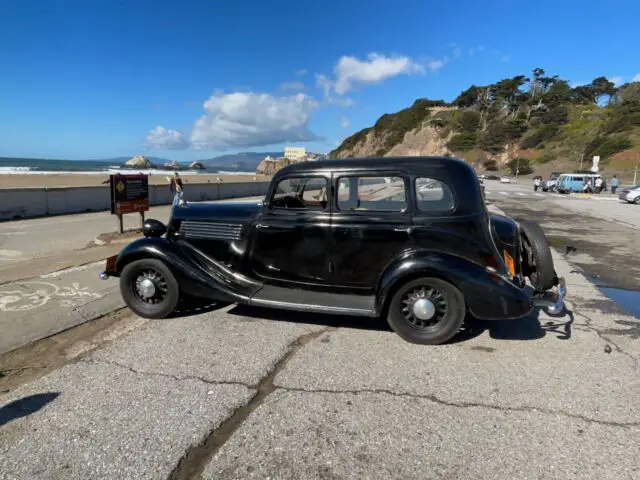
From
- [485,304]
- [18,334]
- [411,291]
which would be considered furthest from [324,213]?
[18,334]

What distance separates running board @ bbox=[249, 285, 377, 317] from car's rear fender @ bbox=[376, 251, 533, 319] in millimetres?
192

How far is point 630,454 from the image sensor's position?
2369 millimetres

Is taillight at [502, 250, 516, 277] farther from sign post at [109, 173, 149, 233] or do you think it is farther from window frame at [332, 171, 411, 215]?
sign post at [109, 173, 149, 233]

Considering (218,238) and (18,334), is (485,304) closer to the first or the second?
(218,238)

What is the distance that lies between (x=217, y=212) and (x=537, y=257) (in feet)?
11.6

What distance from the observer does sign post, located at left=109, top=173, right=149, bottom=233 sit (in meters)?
9.06

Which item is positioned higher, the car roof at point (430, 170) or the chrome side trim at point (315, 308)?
the car roof at point (430, 170)

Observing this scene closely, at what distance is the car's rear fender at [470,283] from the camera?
3.61 meters

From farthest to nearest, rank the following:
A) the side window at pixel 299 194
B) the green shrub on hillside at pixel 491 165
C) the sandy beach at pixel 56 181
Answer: the green shrub on hillside at pixel 491 165 → the sandy beach at pixel 56 181 → the side window at pixel 299 194

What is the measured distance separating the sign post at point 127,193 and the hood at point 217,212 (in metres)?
4.69

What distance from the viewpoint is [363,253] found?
4.07 m

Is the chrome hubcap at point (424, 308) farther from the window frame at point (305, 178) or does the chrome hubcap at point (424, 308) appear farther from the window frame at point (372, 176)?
the window frame at point (305, 178)

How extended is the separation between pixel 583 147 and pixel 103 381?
264 ft

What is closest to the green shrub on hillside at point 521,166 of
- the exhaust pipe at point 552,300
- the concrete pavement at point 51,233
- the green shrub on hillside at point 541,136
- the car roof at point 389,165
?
the green shrub on hillside at point 541,136
